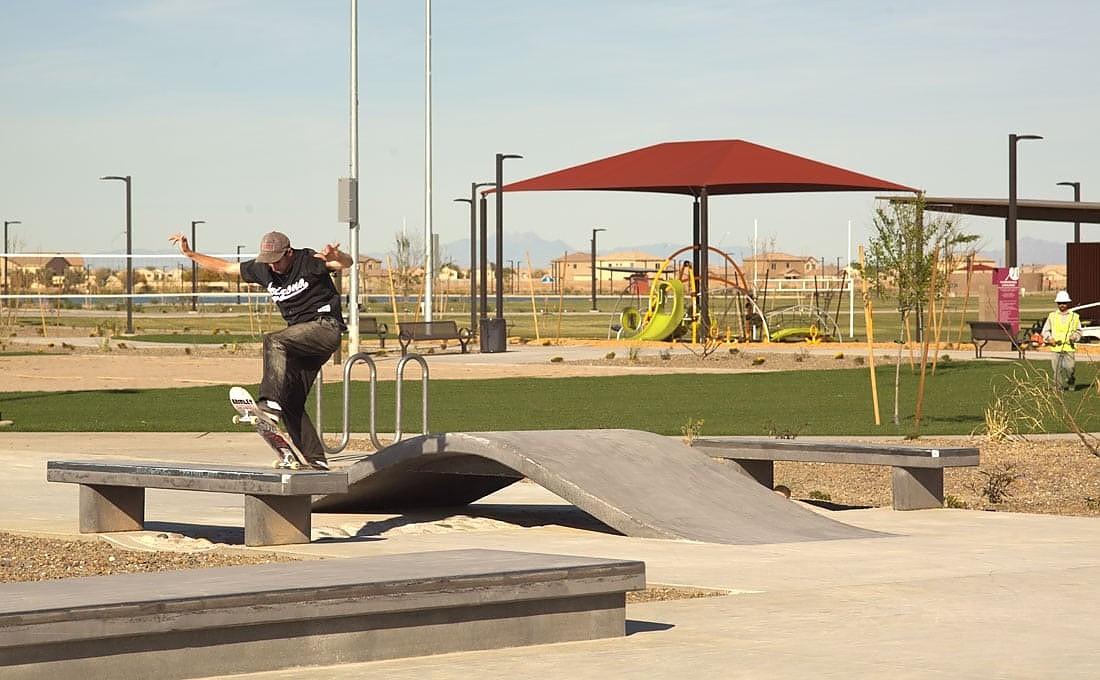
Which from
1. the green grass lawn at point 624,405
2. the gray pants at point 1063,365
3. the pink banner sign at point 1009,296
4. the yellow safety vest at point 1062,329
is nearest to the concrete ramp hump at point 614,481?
the green grass lawn at point 624,405

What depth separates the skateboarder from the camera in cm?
1052

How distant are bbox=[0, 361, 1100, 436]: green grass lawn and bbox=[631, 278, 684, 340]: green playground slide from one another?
1306 cm

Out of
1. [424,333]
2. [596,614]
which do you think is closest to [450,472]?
[596,614]

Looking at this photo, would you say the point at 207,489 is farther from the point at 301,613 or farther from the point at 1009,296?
the point at 1009,296

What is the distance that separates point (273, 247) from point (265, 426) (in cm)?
111

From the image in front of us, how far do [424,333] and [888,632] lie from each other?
96.3 ft

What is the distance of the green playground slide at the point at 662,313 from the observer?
42719mm

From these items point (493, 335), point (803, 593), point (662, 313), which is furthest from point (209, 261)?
point (662, 313)

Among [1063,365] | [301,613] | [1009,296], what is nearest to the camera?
[301,613]

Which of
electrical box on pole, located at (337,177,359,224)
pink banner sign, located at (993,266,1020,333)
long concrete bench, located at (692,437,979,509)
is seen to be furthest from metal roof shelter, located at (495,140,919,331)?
long concrete bench, located at (692,437,979,509)

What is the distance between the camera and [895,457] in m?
12.3

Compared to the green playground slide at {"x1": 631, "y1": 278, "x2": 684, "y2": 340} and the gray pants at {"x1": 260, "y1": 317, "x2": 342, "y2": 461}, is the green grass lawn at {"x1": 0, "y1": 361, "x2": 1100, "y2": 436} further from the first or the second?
the green playground slide at {"x1": 631, "y1": 278, "x2": 684, "y2": 340}

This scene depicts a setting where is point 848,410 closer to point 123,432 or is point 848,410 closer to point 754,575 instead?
point 123,432

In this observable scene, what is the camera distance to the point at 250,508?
391 inches
